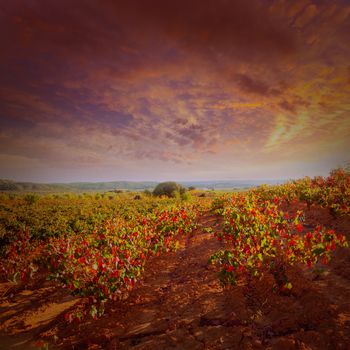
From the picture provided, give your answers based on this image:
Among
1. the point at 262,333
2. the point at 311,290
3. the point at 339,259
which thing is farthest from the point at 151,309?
the point at 339,259

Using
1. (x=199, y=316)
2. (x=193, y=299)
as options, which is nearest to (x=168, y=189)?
(x=193, y=299)

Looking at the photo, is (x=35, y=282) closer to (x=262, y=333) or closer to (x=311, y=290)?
(x=262, y=333)

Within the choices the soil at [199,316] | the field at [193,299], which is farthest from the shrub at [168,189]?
the soil at [199,316]

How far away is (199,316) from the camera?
4387 millimetres

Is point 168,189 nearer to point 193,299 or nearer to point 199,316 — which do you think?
point 193,299

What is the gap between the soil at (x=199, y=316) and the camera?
145 inches

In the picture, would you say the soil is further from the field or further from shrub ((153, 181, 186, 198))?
shrub ((153, 181, 186, 198))

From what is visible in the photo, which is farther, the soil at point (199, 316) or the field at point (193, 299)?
the field at point (193, 299)

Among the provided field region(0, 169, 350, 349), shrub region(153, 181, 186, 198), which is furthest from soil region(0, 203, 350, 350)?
shrub region(153, 181, 186, 198)

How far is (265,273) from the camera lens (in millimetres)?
5527

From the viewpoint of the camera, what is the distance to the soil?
3674mm

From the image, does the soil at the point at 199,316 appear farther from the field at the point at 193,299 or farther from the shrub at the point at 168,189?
the shrub at the point at 168,189

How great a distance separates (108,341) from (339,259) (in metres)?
6.00

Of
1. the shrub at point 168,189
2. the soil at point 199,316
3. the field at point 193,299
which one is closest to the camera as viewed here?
the soil at point 199,316
